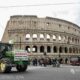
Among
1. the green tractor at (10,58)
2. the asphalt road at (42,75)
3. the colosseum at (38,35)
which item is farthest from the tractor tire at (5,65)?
the colosseum at (38,35)

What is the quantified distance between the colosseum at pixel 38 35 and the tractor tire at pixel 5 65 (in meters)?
59.4

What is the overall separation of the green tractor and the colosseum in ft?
190

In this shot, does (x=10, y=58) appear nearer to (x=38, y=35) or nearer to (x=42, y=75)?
(x=42, y=75)

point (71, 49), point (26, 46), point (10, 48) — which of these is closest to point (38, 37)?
point (26, 46)

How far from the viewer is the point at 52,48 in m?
91.7

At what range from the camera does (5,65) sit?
89.8 ft

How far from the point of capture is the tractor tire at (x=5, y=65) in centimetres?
2752

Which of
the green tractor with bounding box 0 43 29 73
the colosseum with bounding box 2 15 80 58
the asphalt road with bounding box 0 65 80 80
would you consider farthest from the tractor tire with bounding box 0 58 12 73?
the colosseum with bounding box 2 15 80 58

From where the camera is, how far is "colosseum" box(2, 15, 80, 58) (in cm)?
9069

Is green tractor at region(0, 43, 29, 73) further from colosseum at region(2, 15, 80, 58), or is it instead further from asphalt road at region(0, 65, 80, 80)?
colosseum at region(2, 15, 80, 58)

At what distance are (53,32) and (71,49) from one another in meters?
8.63

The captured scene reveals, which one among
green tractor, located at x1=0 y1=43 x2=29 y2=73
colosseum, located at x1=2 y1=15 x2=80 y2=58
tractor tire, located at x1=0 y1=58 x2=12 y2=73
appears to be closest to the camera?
tractor tire, located at x1=0 y1=58 x2=12 y2=73

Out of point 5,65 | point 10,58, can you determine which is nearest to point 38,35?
point 10,58

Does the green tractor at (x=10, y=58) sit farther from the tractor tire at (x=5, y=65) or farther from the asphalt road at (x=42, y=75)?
the asphalt road at (x=42, y=75)
